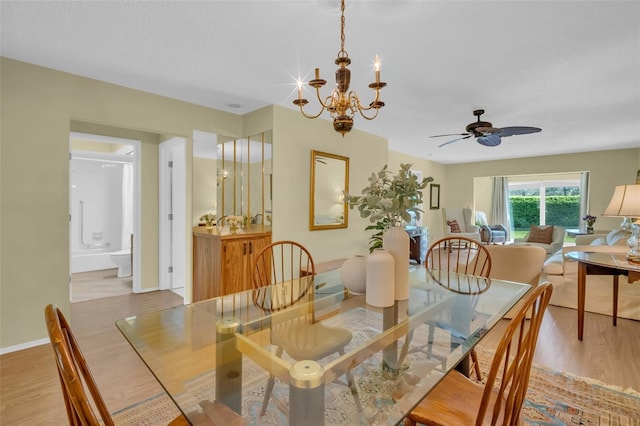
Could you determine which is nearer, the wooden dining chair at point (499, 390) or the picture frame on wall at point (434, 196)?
the wooden dining chair at point (499, 390)

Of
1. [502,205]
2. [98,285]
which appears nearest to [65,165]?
[98,285]

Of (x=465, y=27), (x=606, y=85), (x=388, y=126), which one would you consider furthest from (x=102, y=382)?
(x=606, y=85)

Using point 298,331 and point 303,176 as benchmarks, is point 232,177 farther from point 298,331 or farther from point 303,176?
point 298,331

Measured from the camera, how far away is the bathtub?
5.54 meters

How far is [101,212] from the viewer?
646cm

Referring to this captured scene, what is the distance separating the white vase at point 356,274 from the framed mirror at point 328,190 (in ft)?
7.60

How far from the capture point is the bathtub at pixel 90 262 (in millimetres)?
5535

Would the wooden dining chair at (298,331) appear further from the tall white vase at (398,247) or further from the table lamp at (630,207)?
the table lamp at (630,207)

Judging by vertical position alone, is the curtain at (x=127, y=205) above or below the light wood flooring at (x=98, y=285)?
above

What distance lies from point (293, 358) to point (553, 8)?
8.09 feet

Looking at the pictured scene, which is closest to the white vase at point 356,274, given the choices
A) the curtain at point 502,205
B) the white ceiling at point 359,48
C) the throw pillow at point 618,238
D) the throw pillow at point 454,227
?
the white ceiling at point 359,48

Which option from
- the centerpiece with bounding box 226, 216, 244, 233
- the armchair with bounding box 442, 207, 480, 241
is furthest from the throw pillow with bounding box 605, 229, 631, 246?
the centerpiece with bounding box 226, 216, 244, 233

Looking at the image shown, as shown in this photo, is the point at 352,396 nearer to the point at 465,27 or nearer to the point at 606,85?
the point at 465,27

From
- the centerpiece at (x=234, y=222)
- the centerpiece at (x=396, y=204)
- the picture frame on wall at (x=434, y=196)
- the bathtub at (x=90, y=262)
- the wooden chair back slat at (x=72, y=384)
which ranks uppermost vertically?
the picture frame on wall at (x=434, y=196)
